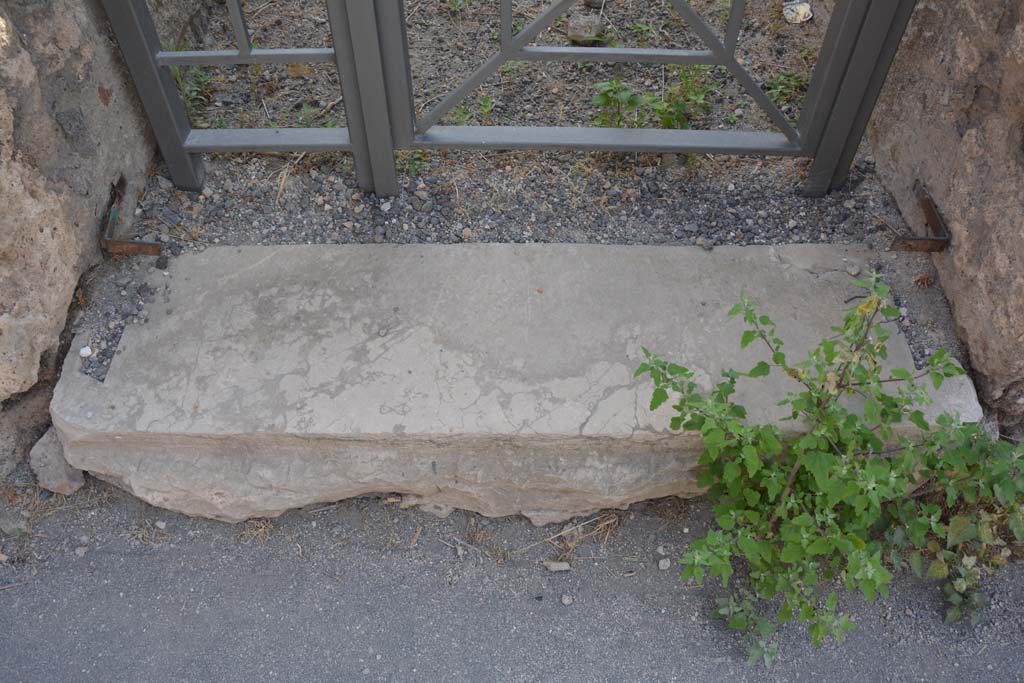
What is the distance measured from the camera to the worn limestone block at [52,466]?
226 cm

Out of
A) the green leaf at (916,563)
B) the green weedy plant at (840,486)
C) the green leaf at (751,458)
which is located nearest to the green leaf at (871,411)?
the green weedy plant at (840,486)

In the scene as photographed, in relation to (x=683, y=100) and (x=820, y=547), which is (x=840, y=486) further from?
(x=683, y=100)

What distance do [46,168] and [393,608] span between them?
56.2 inches

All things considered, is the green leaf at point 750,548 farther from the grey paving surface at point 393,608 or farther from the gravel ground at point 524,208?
the gravel ground at point 524,208

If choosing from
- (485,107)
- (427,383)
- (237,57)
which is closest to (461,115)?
(485,107)

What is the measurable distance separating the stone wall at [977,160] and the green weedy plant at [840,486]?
8.1 inches

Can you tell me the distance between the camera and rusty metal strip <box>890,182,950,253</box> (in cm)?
230

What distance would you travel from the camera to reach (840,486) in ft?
5.87

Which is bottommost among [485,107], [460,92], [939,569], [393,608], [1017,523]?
[393,608]

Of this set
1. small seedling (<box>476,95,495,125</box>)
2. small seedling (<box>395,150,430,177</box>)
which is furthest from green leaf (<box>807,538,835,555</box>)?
small seedling (<box>476,95,495,125</box>)

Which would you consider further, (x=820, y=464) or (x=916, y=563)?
(x=916, y=563)

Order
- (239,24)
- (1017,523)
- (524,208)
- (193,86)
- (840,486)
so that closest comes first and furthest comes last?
(840,486) < (1017,523) < (239,24) < (524,208) < (193,86)

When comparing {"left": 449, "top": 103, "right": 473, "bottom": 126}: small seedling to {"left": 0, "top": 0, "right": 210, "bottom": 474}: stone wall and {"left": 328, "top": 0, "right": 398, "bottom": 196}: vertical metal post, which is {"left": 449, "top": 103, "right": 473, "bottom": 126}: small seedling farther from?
{"left": 0, "top": 0, "right": 210, "bottom": 474}: stone wall

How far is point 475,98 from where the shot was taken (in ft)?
9.59
